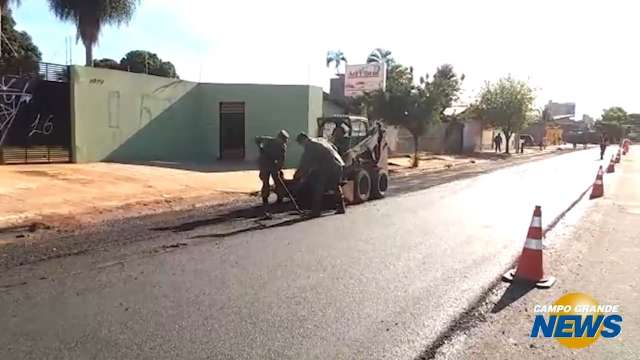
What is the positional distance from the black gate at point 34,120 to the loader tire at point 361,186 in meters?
10.4

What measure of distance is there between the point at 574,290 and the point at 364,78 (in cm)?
2545

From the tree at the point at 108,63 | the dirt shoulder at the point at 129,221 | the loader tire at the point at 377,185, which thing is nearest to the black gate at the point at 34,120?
the dirt shoulder at the point at 129,221

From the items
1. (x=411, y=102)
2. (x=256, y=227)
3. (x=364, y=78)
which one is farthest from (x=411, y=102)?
(x=256, y=227)

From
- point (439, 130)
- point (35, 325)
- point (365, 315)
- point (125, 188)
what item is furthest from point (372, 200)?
point (439, 130)

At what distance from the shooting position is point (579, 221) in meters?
11.8

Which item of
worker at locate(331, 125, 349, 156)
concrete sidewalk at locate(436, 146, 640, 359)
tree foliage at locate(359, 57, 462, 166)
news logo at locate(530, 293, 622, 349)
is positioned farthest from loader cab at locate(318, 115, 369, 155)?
tree foliage at locate(359, 57, 462, 166)

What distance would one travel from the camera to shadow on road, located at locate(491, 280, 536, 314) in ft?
19.1

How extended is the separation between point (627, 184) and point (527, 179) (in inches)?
137

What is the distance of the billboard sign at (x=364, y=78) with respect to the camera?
3014 centimetres

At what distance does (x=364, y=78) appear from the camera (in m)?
30.9

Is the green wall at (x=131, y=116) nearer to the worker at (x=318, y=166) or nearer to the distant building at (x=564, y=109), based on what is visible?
the worker at (x=318, y=166)

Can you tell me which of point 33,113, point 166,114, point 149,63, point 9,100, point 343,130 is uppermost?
point 149,63

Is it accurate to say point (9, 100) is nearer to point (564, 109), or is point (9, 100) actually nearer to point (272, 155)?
point (272, 155)

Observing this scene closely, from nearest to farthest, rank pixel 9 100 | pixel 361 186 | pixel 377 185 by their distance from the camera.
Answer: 1. pixel 361 186
2. pixel 377 185
3. pixel 9 100
